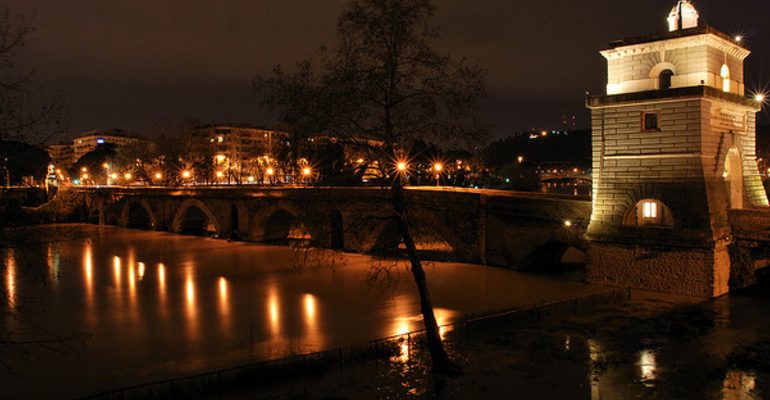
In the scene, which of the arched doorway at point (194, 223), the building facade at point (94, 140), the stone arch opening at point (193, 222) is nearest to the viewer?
the stone arch opening at point (193, 222)

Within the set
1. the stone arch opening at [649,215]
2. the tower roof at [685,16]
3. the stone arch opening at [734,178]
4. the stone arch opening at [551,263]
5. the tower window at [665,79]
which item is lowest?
the stone arch opening at [551,263]

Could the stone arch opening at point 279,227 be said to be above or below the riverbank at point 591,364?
above

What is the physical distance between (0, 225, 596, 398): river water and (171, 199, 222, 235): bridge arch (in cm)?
1199

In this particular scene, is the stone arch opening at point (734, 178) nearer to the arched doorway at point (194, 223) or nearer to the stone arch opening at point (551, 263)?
the stone arch opening at point (551, 263)

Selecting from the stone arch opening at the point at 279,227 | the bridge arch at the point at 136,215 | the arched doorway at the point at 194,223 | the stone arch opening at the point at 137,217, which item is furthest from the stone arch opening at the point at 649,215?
the stone arch opening at the point at 137,217

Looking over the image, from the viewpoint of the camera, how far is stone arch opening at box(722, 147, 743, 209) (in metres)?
24.1

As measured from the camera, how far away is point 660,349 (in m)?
16.1

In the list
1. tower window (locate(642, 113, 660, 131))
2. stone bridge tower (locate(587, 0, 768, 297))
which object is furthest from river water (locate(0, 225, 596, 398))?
tower window (locate(642, 113, 660, 131))

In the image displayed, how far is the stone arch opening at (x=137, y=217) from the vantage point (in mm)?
60375

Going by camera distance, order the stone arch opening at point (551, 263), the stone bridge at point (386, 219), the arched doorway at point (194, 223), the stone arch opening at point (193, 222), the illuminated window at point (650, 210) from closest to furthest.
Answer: the illuminated window at point (650, 210)
the stone bridge at point (386, 219)
the stone arch opening at point (551, 263)
the stone arch opening at point (193, 222)
the arched doorway at point (194, 223)

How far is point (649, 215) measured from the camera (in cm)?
2344

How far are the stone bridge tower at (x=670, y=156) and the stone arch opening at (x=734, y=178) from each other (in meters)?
0.10

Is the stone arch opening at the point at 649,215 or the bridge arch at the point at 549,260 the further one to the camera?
the bridge arch at the point at 549,260

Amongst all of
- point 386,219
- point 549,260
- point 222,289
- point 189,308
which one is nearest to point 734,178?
point 549,260
